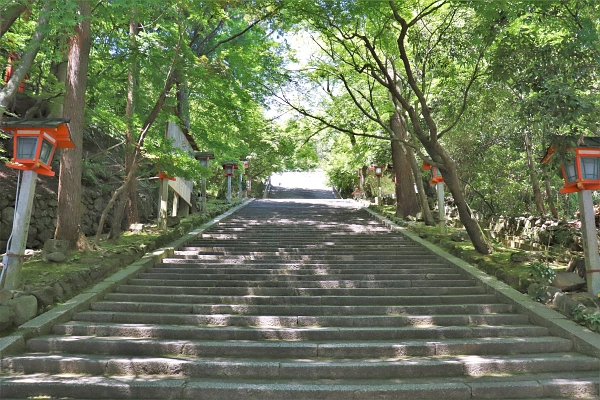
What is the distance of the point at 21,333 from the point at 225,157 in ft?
46.3

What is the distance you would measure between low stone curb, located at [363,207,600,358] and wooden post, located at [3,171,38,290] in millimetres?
7253

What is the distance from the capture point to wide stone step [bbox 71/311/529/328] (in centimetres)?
608

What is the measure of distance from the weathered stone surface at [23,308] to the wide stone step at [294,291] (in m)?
1.61

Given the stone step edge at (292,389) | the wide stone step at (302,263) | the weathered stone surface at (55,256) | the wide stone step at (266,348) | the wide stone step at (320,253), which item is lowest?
the stone step edge at (292,389)

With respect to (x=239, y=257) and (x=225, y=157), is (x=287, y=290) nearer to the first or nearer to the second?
(x=239, y=257)

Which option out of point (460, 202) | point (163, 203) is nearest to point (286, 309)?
point (460, 202)

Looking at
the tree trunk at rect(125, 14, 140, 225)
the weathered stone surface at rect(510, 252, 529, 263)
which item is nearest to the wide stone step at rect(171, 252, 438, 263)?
the weathered stone surface at rect(510, 252, 529, 263)

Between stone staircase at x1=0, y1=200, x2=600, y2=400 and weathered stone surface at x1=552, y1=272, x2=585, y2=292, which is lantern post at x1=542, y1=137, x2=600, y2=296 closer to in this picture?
weathered stone surface at x1=552, y1=272, x2=585, y2=292

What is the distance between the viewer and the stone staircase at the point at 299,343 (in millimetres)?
4512

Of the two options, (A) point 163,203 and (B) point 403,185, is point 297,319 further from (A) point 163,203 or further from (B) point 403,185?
(B) point 403,185

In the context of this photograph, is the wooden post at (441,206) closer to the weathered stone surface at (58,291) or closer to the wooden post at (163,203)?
the wooden post at (163,203)

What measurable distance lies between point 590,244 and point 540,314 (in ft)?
4.32

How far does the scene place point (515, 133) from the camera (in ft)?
50.9

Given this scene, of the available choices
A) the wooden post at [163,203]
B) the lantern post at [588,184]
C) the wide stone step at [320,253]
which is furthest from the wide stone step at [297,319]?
the wooden post at [163,203]
